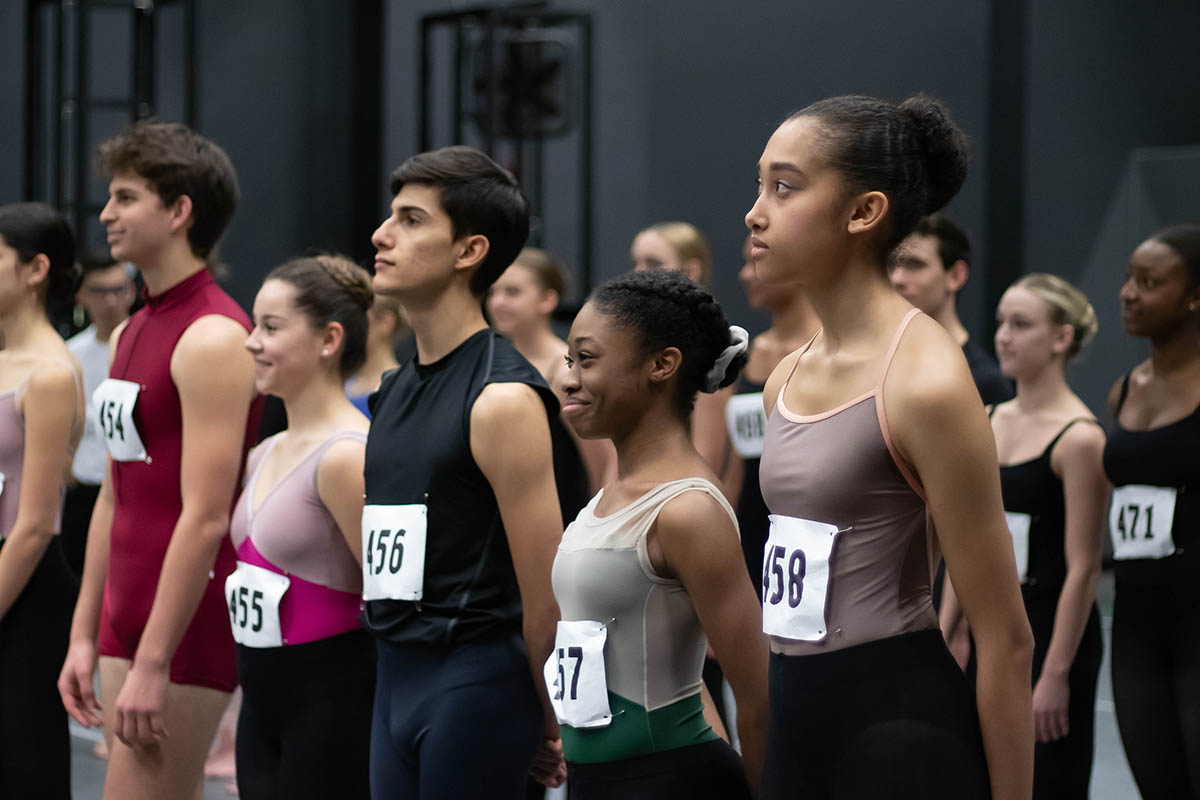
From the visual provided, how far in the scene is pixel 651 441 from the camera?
1973 mm

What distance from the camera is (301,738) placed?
2.37 m

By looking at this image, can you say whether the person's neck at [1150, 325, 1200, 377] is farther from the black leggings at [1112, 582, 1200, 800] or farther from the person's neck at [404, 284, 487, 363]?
the person's neck at [404, 284, 487, 363]

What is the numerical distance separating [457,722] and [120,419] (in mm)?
930

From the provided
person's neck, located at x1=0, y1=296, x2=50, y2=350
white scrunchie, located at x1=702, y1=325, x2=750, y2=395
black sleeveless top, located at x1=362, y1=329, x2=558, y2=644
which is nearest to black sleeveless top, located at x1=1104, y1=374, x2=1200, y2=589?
white scrunchie, located at x1=702, y1=325, x2=750, y2=395

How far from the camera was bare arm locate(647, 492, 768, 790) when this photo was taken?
1820 millimetres

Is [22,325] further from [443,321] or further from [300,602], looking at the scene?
[443,321]

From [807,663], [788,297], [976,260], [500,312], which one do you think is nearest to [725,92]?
[976,260]

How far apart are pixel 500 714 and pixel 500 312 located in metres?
2.69

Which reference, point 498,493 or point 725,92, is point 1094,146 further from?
point 498,493

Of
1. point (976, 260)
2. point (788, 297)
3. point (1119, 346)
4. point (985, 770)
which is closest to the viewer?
point (985, 770)

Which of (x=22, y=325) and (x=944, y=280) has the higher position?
(x=944, y=280)

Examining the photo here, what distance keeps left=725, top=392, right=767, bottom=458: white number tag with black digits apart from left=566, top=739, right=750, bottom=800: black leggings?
2.02 metres

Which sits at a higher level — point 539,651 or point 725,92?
point 725,92

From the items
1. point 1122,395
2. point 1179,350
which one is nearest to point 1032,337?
point 1122,395
